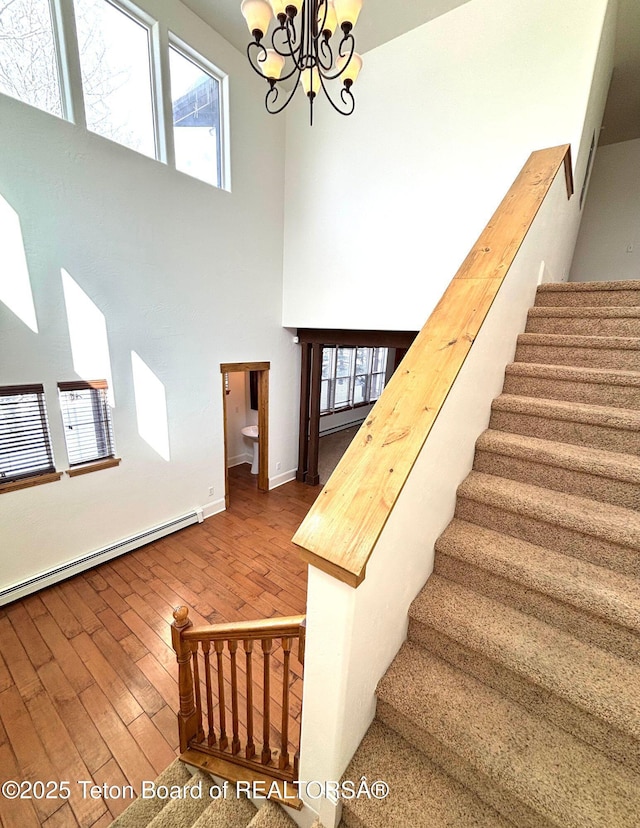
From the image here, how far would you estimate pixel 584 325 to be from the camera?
1.96m

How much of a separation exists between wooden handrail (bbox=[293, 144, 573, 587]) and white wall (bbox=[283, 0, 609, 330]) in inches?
77.0

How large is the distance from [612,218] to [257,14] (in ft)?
18.3

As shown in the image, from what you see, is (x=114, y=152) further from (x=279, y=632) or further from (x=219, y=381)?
(x=279, y=632)

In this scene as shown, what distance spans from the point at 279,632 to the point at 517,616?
837 mm

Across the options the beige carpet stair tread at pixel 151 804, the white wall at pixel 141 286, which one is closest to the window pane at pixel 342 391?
the white wall at pixel 141 286

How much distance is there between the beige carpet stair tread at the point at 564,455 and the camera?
1289 millimetres

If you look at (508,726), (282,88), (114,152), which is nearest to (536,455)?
(508,726)

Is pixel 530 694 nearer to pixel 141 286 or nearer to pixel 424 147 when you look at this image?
pixel 141 286

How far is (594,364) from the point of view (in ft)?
5.84

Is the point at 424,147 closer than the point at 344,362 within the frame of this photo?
Yes

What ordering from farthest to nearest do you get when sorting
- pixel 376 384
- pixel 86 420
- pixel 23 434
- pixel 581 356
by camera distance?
1. pixel 376 384
2. pixel 86 420
3. pixel 23 434
4. pixel 581 356

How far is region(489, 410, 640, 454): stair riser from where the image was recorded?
4.64ft

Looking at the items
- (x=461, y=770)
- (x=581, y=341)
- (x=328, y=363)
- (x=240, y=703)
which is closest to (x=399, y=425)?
(x=461, y=770)

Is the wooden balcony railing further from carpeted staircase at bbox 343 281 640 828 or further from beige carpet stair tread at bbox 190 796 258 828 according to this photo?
carpeted staircase at bbox 343 281 640 828
